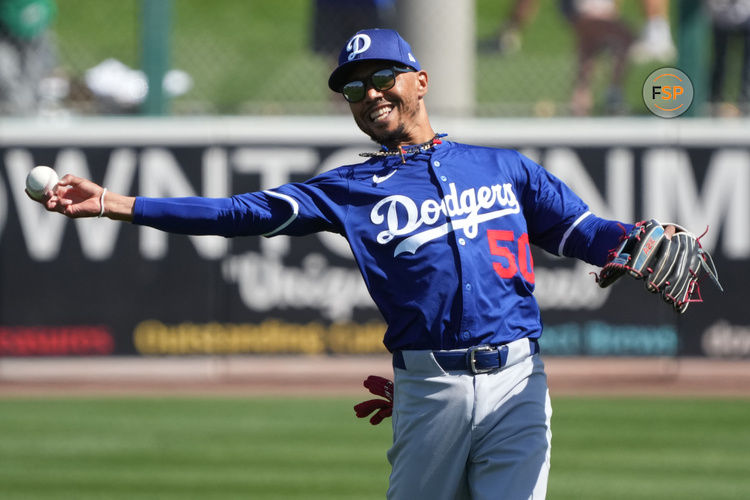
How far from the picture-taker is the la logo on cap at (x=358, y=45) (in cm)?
412

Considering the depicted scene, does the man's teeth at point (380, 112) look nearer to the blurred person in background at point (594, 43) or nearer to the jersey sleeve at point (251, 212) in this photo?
the jersey sleeve at point (251, 212)

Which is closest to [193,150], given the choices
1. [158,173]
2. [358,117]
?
[158,173]

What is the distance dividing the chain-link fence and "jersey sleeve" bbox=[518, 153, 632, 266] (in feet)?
22.8

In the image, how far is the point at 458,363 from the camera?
3969 millimetres

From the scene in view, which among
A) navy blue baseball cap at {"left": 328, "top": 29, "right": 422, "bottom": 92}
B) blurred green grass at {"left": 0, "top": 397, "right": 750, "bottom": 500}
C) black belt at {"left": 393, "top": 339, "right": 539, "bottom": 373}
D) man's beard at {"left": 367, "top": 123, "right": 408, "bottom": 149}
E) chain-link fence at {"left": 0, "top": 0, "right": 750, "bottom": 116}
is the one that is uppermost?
chain-link fence at {"left": 0, "top": 0, "right": 750, "bottom": 116}

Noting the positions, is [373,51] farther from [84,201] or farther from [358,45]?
[84,201]

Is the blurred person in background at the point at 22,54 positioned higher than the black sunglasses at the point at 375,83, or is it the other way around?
the blurred person in background at the point at 22,54

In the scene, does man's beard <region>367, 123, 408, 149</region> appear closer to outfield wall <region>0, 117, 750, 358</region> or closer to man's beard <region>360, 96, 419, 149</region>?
man's beard <region>360, 96, 419, 149</region>

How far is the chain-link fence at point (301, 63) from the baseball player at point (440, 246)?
7.10m

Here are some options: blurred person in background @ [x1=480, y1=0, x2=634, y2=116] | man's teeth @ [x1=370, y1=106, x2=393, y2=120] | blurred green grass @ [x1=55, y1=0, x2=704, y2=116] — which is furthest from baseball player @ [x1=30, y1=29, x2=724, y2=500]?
blurred person in background @ [x1=480, y1=0, x2=634, y2=116]

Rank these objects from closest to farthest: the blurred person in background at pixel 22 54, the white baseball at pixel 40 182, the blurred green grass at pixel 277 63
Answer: the white baseball at pixel 40 182, the blurred person in background at pixel 22 54, the blurred green grass at pixel 277 63

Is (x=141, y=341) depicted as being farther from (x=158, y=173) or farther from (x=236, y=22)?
(x=236, y=22)

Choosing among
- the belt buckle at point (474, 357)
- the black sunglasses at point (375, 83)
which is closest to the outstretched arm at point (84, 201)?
the black sunglasses at point (375, 83)

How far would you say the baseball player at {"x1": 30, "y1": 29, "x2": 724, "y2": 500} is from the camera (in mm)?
3959
